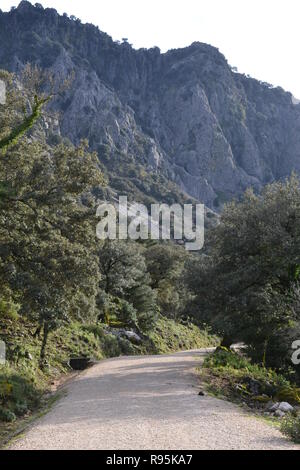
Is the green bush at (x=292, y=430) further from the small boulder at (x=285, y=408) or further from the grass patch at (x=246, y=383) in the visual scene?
the grass patch at (x=246, y=383)

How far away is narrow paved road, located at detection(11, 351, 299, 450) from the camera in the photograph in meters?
8.22

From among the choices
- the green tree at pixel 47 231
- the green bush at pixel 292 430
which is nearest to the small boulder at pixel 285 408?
the green bush at pixel 292 430

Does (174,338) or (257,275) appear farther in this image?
(174,338)

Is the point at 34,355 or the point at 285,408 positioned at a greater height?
the point at 34,355

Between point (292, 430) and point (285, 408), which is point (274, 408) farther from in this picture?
point (292, 430)

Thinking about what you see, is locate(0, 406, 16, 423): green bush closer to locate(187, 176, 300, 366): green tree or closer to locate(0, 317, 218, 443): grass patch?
locate(0, 317, 218, 443): grass patch

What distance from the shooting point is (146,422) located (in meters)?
9.75

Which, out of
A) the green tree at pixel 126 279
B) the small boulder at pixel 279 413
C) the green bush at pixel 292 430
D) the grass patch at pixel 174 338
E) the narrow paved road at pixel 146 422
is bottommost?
the grass patch at pixel 174 338

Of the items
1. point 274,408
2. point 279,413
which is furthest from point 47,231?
point 279,413

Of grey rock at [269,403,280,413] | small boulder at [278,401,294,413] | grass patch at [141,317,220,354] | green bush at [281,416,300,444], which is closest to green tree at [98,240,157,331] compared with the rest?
grass patch at [141,317,220,354]

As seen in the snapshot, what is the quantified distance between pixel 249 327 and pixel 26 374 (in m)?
10.1

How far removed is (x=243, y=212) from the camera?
71.8ft

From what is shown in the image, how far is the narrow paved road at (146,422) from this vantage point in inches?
324

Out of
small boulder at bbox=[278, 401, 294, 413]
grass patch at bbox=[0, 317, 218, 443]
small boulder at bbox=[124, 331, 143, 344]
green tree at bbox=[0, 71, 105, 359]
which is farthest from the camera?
small boulder at bbox=[124, 331, 143, 344]
